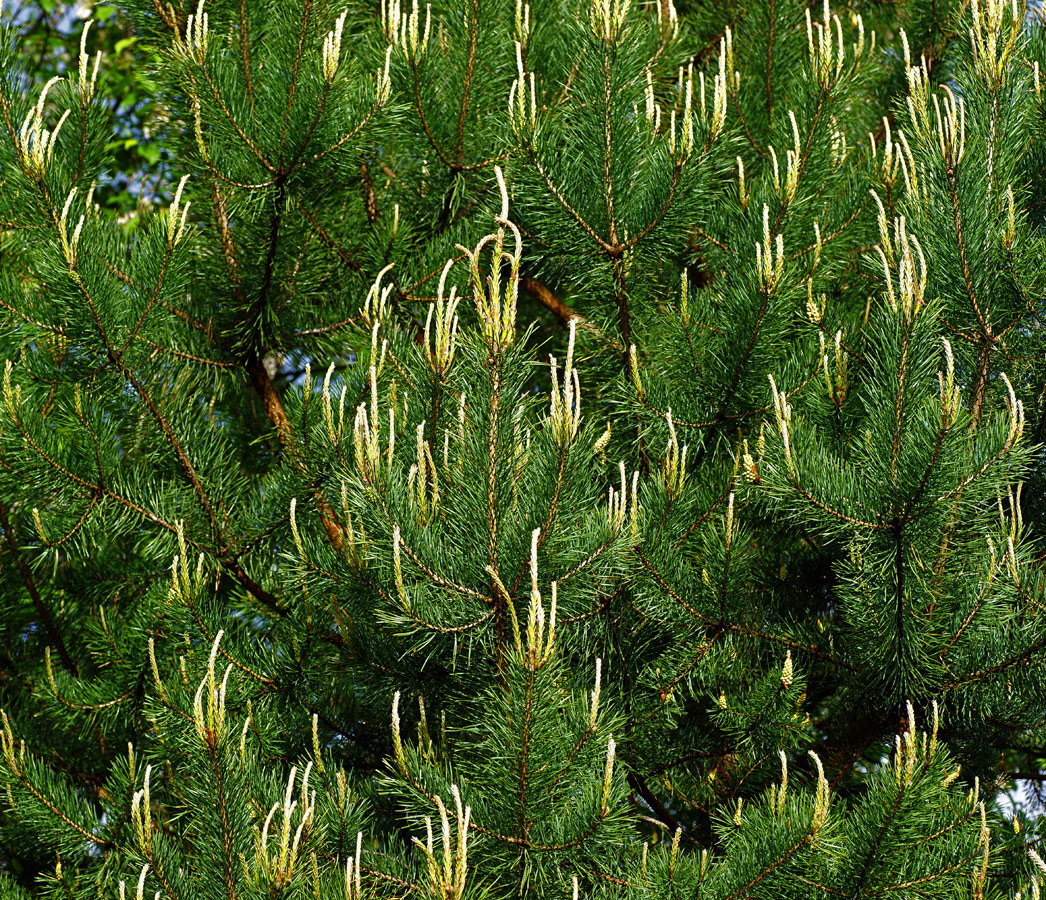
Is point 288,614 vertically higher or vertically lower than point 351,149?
lower

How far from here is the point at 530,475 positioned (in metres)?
2.74

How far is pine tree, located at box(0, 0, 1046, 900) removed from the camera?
272cm

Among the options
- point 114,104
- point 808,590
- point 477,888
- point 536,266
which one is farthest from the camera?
point 114,104

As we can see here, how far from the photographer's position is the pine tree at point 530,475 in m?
2.72

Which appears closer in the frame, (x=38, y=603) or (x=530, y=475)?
(x=530, y=475)

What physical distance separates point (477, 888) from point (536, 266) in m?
2.38

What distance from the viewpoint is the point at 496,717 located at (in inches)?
109

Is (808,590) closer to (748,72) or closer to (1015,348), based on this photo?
(1015,348)

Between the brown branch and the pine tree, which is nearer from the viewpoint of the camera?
the pine tree

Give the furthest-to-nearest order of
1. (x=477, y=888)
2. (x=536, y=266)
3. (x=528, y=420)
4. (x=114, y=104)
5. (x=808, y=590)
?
(x=114, y=104), (x=536, y=266), (x=808, y=590), (x=528, y=420), (x=477, y=888)

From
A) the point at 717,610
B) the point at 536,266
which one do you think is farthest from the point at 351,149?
the point at 717,610

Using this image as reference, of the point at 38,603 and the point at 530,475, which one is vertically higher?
the point at 530,475

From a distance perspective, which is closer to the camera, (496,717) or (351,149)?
(496,717)

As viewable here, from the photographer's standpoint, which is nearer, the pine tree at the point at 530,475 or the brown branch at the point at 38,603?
the pine tree at the point at 530,475
